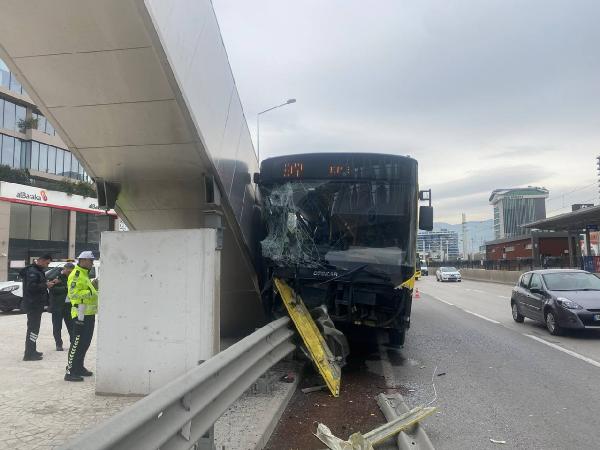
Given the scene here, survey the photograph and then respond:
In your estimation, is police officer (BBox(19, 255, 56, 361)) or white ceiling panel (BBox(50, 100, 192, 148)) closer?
white ceiling panel (BBox(50, 100, 192, 148))

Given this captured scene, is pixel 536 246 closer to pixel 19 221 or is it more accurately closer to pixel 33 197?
pixel 33 197

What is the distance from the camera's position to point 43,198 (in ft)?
115

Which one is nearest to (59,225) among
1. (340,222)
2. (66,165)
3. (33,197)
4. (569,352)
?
(33,197)

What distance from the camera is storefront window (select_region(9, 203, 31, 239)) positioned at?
33438 mm

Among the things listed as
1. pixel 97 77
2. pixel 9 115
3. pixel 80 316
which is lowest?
pixel 80 316

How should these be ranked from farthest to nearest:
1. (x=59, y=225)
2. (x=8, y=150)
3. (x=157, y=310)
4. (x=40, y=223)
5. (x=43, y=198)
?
1. (x=8, y=150)
2. (x=59, y=225)
3. (x=40, y=223)
4. (x=43, y=198)
5. (x=157, y=310)

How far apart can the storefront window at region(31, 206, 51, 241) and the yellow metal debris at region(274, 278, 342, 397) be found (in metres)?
33.6

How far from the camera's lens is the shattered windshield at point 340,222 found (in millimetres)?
7336

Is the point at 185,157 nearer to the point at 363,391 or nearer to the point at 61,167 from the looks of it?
the point at 363,391

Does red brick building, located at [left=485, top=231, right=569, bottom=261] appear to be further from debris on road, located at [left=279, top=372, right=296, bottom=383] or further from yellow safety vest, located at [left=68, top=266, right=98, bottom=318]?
yellow safety vest, located at [left=68, top=266, right=98, bottom=318]

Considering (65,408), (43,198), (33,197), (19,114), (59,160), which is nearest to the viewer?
(65,408)

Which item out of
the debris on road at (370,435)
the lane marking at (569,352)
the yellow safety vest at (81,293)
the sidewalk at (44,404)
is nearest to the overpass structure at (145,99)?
the yellow safety vest at (81,293)

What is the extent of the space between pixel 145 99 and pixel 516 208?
7975 cm

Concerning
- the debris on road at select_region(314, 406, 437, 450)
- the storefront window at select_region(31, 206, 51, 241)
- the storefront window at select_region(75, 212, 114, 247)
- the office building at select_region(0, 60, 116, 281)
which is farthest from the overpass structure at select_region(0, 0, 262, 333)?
the storefront window at select_region(75, 212, 114, 247)
